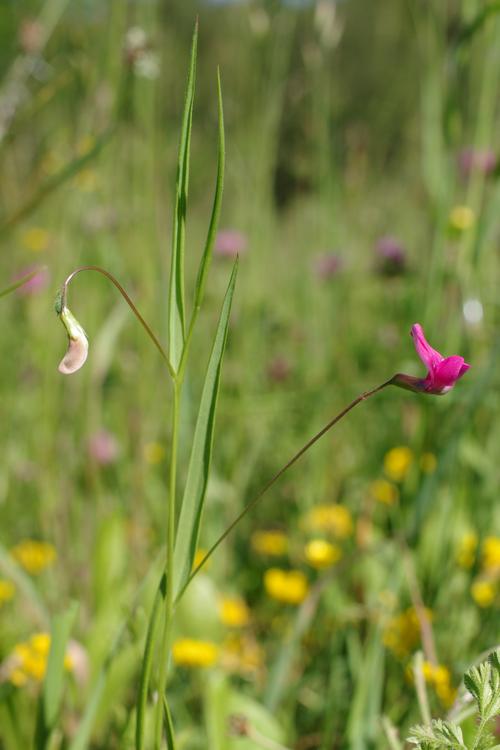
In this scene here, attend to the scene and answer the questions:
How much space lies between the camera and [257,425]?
4.80ft

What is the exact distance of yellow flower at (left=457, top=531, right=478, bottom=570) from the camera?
1.04 meters

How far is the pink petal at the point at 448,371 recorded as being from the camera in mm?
378

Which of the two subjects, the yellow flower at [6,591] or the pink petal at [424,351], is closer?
the pink petal at [424,351]

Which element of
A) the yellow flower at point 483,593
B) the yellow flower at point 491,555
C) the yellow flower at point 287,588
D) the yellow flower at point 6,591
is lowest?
the yellow flower at point 483,593

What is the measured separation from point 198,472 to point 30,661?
0.46 meters

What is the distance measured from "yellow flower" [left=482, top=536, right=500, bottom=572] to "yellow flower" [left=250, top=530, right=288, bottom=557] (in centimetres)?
33

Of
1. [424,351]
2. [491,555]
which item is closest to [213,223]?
[424,351]

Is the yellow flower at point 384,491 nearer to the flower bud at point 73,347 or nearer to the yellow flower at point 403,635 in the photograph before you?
the yellow flower at point 403,635

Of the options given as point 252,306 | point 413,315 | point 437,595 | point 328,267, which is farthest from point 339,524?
point 328,267

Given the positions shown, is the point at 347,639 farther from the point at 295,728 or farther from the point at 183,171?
the point at 183,171

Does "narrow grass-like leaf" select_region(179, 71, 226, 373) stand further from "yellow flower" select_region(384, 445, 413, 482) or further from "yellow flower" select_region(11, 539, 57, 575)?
"yellow flower" select_region(384, 445, 413, 482)

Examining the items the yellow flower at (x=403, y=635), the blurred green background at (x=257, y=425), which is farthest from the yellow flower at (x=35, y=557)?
the yellow flower at (x=403, y=635)

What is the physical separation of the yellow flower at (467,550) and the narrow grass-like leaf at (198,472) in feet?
2.29

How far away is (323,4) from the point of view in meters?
1.35
